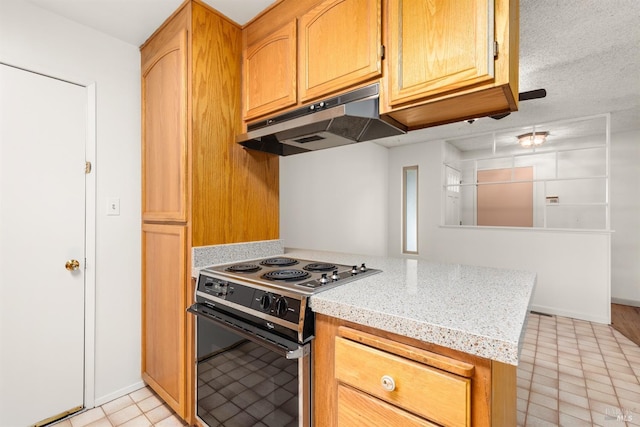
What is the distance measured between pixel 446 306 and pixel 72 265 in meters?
2.00

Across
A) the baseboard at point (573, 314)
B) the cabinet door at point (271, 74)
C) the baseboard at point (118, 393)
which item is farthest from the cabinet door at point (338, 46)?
the baseboard at point (573, 314)

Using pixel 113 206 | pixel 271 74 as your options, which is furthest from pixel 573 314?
pixel 113 206

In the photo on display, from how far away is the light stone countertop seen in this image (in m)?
0.69

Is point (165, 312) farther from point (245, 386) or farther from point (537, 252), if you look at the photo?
point (537, 252)

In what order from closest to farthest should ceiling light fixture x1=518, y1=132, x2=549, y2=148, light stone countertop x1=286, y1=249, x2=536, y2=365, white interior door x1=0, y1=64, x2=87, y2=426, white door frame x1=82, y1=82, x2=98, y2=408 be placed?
light stone countertop x1=286, y1=249, x2=536, y2=365 → white interior door x1=0, y1=64, x2=87, y2=426 → white door frame x1=82, y1=82, x2=98, y2=408 → ceiling light fixture x1=518, y1=132, x2=549, y2=148

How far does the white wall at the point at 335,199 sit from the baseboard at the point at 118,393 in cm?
163

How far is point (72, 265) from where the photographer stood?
172 cm

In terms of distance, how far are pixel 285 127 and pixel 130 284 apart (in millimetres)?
1482

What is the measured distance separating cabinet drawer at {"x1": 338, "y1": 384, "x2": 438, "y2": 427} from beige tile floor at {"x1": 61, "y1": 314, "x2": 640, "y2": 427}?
123 cm

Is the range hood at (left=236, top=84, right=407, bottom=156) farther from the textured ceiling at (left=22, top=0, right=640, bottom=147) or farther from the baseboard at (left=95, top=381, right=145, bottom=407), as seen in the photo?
the baseboard at (left=95, top=381, right=145, bottom=407)

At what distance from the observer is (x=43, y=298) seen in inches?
64.2

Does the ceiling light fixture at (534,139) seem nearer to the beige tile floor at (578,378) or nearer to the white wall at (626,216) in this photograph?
the white wall at (626,216)

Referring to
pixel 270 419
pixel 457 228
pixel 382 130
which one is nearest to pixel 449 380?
pixel 270 419

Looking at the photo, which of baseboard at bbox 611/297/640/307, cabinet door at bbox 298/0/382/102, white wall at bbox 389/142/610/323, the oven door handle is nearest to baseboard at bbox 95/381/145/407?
the oven door handle
